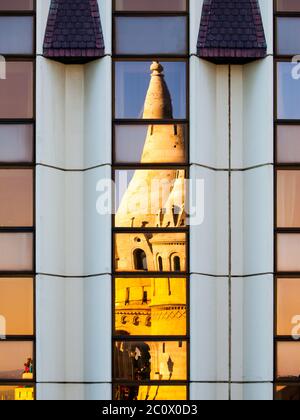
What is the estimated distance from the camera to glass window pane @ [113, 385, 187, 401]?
28.2 meters

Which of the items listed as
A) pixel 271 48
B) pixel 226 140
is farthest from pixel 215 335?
pixel 271 48

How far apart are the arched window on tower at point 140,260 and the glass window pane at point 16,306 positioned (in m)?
1.99

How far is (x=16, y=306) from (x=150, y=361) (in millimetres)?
2702

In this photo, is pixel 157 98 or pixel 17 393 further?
pixel 157 98

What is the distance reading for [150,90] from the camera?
2905 cm

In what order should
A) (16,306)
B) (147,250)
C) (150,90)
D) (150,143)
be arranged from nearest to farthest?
(16,306) → (147,250) → (150,143) → (150,90)

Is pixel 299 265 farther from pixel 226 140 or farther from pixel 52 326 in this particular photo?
pixel 52 326

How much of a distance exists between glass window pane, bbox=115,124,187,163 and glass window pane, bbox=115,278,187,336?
90.4 inches

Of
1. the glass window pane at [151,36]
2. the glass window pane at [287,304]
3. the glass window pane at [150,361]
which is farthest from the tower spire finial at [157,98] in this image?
the glass window pane at [150,361]

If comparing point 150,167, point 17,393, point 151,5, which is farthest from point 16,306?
point 151,5

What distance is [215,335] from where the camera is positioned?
28.7 meters

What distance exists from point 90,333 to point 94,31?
5704 millimetres

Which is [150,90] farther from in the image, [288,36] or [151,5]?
[288,36]

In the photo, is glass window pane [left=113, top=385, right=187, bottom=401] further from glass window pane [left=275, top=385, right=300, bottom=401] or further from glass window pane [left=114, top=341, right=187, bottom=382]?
glass window pane [left=275, top=385, right=300, bottom=401]
